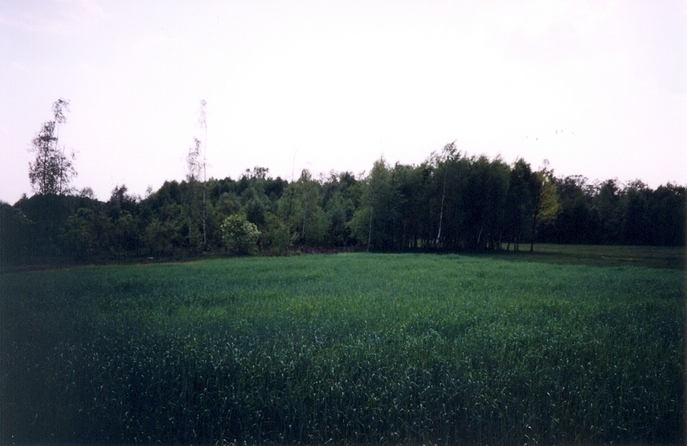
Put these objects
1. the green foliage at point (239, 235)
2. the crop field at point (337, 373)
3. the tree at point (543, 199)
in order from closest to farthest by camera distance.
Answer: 1. the crop field at point (337, 373)
2. the green foliage at point (239, 235)
3. the tree at point (543, 199)

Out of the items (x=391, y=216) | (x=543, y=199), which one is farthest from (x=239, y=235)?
(x=543, y=199)

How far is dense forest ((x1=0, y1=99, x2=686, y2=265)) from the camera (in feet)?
88.3

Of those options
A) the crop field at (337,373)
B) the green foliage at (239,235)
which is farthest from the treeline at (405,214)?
the crop field at (337,373)

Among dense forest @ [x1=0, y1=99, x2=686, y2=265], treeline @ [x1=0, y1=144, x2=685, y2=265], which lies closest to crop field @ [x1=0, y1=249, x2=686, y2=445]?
dense forest @ [x1=0, y1=99, x2=686, y2=265]

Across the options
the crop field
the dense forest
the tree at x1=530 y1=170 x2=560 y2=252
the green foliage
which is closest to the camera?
the crop field

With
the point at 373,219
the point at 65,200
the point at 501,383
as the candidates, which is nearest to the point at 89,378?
the point at 501,383

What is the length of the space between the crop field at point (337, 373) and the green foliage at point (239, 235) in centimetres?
2220

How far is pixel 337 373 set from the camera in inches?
197

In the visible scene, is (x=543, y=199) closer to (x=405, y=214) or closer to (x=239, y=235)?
(x=405, y=214)

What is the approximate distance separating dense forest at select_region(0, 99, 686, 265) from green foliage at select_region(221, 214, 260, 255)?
0.09 m

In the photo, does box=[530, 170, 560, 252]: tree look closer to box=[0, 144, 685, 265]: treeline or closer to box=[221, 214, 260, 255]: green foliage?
box=[0, 144, 685, 265]: treeline

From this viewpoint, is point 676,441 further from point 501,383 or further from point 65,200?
point 65,200

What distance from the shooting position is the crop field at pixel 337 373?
13.3 ft

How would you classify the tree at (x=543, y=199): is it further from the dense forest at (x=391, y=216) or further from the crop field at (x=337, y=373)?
the crop field at (x=337, y=373)
